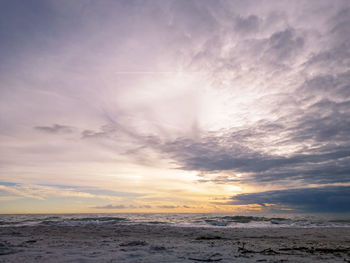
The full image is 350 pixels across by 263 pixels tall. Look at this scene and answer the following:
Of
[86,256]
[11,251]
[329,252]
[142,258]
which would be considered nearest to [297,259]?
[329,252]

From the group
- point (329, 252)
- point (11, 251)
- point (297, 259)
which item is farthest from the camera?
point (329, 252)

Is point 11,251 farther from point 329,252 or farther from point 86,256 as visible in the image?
point 329,252

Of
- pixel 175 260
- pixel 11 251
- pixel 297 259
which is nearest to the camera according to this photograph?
pixel 175 260

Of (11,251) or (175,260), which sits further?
(11,251)

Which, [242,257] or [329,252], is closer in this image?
[242,257]

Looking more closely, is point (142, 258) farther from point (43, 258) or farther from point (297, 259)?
point (297, 259)

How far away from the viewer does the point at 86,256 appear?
914 cm

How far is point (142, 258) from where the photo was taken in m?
8.69

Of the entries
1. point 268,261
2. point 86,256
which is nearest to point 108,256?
point 86,256

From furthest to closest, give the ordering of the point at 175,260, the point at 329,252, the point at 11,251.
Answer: the point at 329,252 < the point at 11,251 < the point at 175,260

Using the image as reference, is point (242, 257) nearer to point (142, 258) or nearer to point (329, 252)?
point (142, 258)

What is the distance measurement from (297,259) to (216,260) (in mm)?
3173

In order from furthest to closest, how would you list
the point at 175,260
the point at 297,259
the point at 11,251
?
1. the point at 11,251
2. the point at 297,259
3. the point at 175,260

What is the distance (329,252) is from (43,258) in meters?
12.1
